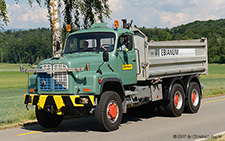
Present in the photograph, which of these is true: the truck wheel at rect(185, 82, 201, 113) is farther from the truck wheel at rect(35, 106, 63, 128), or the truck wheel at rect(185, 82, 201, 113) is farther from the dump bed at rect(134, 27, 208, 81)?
the truck wheel at rect(35, 106, 63, 128)

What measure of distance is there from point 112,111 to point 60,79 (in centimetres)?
151

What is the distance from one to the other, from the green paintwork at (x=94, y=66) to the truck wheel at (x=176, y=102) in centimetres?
179

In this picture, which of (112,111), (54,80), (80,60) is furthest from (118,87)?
(54,80)

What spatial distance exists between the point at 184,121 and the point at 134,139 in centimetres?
328

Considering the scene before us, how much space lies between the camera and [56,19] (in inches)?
577

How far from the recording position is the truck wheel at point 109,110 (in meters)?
9.00

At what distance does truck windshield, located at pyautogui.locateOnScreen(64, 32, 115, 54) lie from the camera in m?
10.2

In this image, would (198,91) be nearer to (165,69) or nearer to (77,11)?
(165,69)

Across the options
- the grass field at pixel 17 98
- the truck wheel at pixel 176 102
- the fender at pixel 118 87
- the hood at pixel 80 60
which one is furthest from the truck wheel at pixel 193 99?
the grass field at pixel 17 98

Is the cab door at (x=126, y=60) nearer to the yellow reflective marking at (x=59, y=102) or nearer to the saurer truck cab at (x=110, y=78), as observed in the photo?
the saurer truck cab at (x=110, y=78)

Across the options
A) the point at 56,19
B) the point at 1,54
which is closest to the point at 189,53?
the point at 56,19

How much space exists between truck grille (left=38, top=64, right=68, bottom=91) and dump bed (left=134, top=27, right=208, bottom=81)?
8.81ft

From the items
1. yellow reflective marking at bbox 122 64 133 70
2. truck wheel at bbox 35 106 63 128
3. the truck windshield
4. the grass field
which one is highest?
the truck windshield

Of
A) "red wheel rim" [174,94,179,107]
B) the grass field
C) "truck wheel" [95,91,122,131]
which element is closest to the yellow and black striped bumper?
"truck wheel" [95,91,122,131]
